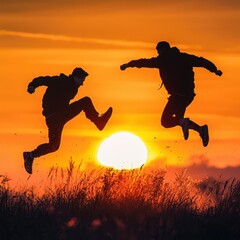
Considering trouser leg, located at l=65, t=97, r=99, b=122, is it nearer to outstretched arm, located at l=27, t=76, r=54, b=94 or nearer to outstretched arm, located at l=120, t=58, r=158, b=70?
outstretched arm, located at l=27, t=76, r=54, b=94

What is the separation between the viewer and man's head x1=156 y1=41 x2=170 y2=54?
1514cm

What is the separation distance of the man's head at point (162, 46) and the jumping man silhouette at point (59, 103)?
1556 mm

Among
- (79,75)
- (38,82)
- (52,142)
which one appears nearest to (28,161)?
(52,142)

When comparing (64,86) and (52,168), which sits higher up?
(64,86)

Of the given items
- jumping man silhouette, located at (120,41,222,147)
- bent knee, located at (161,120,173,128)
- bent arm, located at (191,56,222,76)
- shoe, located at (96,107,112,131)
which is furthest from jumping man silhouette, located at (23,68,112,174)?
bent arm, located at (191,56,222,76)

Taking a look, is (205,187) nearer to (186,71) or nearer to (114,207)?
(114,207)

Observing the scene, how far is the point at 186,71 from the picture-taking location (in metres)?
15.4

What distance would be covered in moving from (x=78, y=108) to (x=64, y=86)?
26.0 inches

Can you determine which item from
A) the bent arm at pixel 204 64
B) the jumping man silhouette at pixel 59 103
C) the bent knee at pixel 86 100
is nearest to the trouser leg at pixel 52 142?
the jumping man silhouette at pixel 59 103

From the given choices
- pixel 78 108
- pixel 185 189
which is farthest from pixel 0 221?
pixel 78 108

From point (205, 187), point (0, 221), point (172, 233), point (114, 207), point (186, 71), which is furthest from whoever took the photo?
point (186, 71)

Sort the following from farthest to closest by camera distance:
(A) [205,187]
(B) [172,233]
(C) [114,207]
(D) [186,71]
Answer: (D) [186,71]
(A) [205,187]
(C) [114,207]
(B) [172,233]

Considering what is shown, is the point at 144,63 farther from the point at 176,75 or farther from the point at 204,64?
the point at 204,64

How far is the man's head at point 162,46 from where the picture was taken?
596 inches
